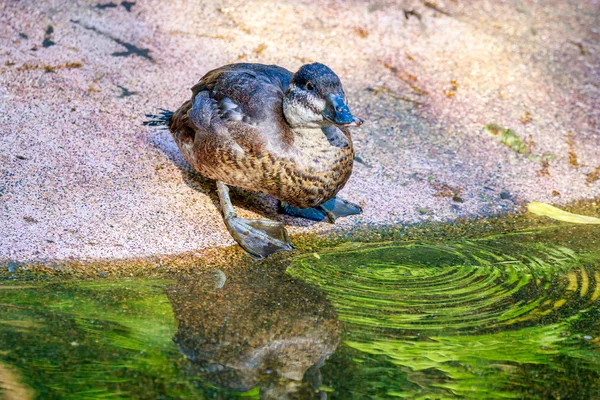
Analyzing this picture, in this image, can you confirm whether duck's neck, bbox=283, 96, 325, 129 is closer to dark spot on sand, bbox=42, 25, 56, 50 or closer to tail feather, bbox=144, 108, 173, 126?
tail feather, bbox=144, 108, 173, 126

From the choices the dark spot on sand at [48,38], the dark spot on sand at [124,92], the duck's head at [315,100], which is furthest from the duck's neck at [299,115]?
the dark spot on sand at [48,38]

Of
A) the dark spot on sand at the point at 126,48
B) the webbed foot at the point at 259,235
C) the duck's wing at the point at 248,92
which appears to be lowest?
the webbed foot at the point at 259,235

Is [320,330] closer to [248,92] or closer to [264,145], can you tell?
[264,145]

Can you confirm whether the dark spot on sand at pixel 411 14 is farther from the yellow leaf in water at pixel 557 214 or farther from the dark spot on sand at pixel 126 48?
the yellow leaf in water at pixel 557 214

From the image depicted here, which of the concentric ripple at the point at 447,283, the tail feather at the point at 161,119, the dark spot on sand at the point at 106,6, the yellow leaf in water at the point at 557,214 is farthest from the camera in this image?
the dark spot on sand at the point at 106,6

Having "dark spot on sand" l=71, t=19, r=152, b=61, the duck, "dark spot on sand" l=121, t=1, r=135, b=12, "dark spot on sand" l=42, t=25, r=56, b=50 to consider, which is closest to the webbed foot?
the duck

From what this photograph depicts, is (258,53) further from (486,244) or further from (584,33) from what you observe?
(584,33)
